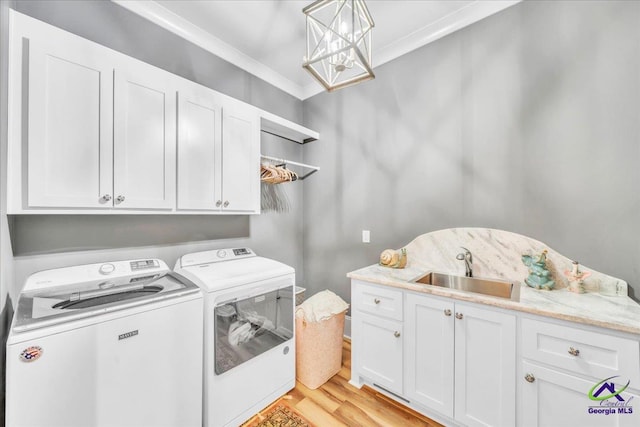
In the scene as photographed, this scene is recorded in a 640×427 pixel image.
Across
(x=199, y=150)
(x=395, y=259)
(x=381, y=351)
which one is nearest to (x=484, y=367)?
(x=381, y=351)

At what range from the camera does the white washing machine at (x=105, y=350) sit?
991 mm

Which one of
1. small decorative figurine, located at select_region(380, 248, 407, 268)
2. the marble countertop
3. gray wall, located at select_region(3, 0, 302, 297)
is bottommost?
the marble countertop

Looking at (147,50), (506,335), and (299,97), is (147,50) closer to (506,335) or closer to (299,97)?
(299,97)

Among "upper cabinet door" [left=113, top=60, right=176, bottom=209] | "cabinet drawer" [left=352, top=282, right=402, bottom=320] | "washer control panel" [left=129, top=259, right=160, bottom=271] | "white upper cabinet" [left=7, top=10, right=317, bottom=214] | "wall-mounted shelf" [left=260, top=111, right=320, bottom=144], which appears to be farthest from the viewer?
"wall-mounted shelf" [left=260, top=111, right=320, bottom=144]

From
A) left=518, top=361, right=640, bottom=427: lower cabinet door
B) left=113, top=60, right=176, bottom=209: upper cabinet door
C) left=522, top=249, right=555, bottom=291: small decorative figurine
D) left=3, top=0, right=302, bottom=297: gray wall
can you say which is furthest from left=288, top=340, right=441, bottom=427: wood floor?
left=113, top=60, right=176, bottom=209: upper cabinet door

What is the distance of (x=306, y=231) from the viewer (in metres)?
3.12

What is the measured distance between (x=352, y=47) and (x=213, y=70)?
71.5 inches

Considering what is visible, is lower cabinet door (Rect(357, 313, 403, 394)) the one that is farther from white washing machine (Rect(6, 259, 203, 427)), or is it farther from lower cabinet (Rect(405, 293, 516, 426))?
white washing machine (Rect(6, 259, 203, 427))

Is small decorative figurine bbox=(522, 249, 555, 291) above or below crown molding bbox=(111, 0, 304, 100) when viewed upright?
below

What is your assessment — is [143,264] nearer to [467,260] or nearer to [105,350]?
[105,350]

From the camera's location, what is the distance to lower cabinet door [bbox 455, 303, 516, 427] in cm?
135

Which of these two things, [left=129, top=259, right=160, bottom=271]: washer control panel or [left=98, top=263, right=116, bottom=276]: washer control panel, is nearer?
[left=98, top=263, right=116, bottom=276]: washer control panel

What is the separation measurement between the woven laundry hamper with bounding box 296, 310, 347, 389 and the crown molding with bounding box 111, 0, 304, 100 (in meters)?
2.43

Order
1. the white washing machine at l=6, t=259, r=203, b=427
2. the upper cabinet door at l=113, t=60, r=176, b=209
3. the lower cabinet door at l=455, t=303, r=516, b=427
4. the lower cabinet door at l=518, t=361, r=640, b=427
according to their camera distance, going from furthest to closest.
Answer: the upper cabinet door at l=113, t=60, r=176, b=209
the lower cabinet door at l=455, t=303, r=516, b=427
the lower cabinet door at l=518, t=361, r=640, b=427
the white washing machine at l=6, t=259, r=203, b=427
